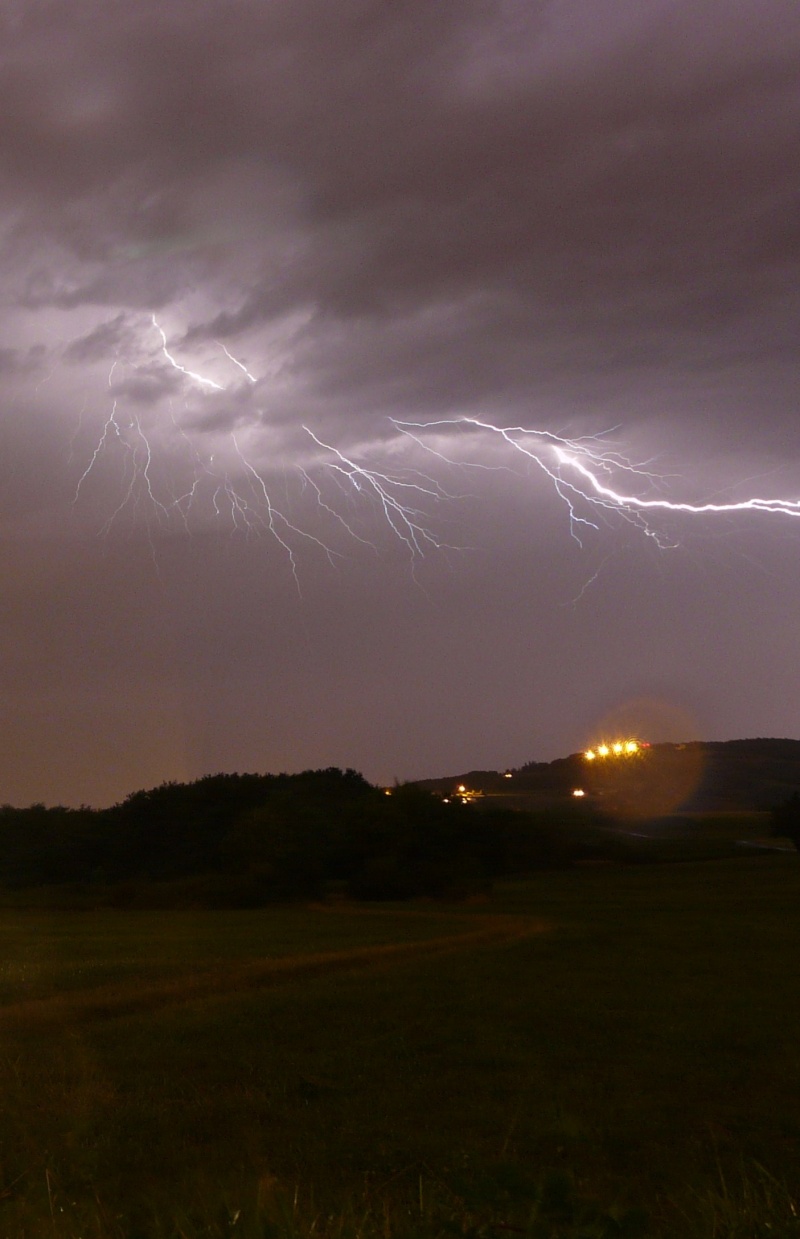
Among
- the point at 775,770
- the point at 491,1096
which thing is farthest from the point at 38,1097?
the point at 775,770

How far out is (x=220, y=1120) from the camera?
11.9m

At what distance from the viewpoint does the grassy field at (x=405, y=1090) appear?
17.5 feet

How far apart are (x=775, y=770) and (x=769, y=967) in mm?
178567

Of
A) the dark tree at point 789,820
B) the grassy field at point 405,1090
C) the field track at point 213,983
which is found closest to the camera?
the grassy field at point 405,1090

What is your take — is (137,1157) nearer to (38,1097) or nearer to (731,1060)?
(38,1097)

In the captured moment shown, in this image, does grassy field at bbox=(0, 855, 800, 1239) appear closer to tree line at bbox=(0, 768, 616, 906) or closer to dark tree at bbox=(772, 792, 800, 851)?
tree line at bbox=(0, 768, 616, 906)

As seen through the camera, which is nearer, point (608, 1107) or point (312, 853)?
point (608, 1107)

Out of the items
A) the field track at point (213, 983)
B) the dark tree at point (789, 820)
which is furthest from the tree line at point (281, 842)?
the field track at point (213, 983)

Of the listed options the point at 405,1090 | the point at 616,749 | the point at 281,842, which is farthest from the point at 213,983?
the point at 616,749

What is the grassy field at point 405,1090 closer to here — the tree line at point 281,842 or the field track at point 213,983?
the field track at point 213,983

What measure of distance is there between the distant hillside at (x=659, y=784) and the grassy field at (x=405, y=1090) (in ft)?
322

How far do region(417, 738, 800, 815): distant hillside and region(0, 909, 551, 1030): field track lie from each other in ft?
301

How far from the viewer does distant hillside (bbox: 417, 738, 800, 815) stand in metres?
144

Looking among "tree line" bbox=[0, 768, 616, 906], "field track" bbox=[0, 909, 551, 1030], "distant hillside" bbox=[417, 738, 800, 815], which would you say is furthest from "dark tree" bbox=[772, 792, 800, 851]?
"field track" bbox=[0, 909, 551, 1030]
